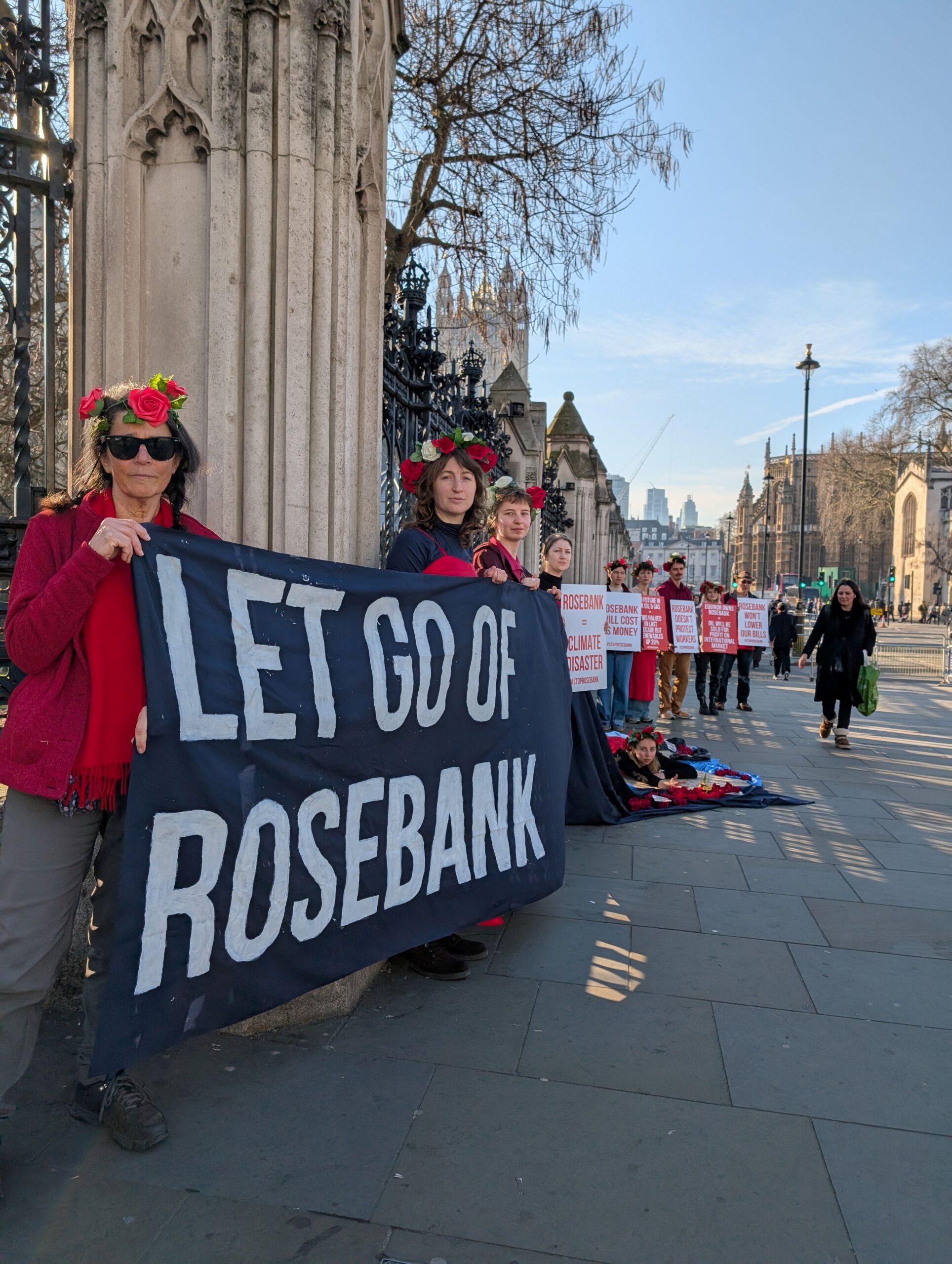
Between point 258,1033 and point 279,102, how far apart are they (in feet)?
11.2

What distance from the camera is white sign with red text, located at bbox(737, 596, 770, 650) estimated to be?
12758 millimetres

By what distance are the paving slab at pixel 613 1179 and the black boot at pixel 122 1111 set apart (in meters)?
0.70

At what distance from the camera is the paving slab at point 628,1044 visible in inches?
114

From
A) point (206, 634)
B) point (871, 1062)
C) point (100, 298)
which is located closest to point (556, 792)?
point (871, 1062)

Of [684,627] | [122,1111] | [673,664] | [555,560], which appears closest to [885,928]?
[555,560]

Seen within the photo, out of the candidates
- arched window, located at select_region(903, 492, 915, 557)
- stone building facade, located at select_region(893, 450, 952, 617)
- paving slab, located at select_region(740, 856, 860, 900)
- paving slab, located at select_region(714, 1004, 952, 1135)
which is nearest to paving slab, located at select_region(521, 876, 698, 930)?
paving slab, located at select_region(740, 856, 860, 900)

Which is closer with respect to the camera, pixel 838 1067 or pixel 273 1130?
pixel 273 1130

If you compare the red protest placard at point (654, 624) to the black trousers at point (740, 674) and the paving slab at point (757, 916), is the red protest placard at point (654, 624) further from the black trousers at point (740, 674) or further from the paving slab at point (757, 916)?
the paving slab at point (757, 916)

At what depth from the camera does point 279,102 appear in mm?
3428

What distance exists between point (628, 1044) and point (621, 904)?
1510 millimetres

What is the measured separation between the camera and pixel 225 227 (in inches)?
134

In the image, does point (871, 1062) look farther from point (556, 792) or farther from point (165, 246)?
point (165, 246)

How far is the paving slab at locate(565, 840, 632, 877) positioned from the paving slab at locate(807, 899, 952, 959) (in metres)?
1.05

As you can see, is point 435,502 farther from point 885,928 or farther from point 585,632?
point 585,632
